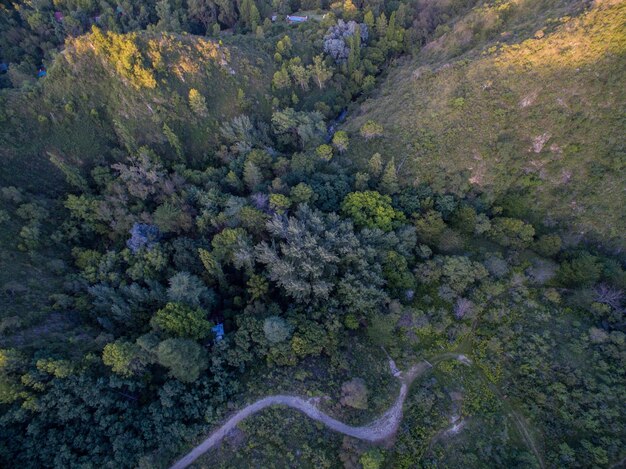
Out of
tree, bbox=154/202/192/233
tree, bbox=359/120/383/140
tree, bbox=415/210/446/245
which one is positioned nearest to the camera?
tree, bbox=415/210/446/245

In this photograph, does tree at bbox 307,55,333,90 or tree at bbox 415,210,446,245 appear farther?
tree at bbox 307,55,333,90

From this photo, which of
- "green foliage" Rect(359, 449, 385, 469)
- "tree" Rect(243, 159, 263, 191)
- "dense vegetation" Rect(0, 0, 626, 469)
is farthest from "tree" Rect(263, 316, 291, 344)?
"tree" Rect(243, 159, 263, 191)

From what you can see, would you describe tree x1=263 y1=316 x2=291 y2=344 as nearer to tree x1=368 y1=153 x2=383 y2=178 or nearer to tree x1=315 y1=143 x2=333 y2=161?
tree x1=368 y1=153 x2=383 y2=178

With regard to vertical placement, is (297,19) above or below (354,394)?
above

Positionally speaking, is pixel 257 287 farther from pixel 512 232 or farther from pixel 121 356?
pixel 512 232

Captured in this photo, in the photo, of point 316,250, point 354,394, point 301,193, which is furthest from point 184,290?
point 354,394

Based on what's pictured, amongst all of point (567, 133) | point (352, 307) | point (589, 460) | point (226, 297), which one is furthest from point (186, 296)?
point (567, 133)

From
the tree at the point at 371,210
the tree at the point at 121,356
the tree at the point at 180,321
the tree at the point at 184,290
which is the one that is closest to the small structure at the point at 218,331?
the tree at the point at 180,321
